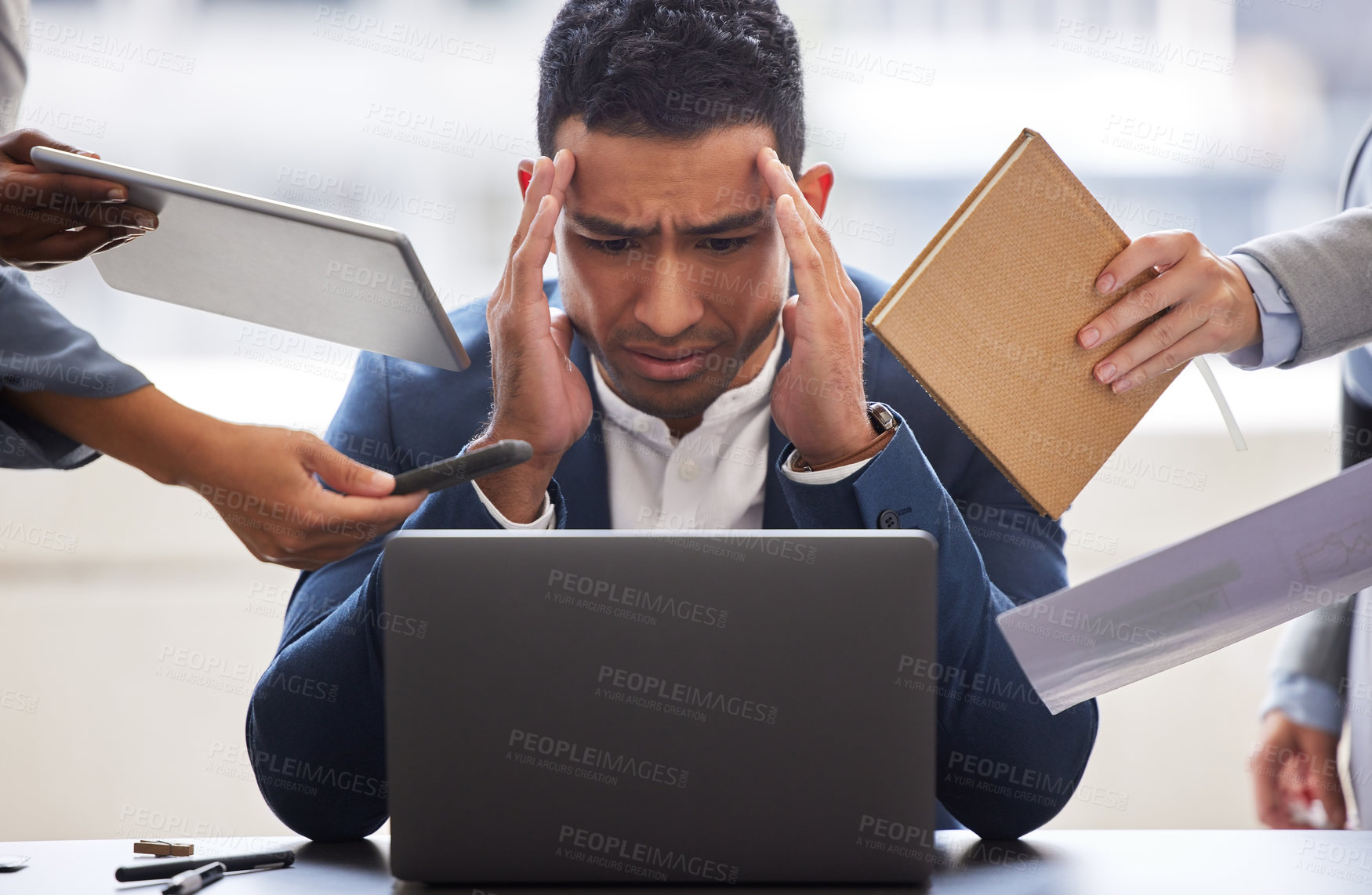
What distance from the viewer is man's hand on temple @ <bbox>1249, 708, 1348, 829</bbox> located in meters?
1.36

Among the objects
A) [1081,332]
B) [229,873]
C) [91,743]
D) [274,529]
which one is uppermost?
[1081,332]

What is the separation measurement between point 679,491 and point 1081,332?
2.15 feet

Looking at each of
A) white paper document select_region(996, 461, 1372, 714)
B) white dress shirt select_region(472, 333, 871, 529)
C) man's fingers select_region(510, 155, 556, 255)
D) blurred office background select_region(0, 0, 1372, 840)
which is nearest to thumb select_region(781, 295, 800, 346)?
white dress shirt select_region(472, 333, 871, 529)

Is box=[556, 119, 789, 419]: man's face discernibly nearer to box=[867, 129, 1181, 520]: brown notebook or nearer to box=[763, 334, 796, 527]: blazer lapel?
box=[763, 334, 796, 527]: blazer lapel

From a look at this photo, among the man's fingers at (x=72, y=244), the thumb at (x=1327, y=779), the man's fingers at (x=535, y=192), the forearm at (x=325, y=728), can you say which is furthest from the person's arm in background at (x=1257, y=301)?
the man's fingers at (x=72, y=244)

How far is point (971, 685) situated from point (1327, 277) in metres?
0.61

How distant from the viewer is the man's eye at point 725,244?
131cm

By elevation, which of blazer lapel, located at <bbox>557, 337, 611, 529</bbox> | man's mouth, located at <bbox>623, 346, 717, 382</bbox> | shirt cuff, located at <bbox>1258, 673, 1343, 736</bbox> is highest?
man's mouth, located at <bbox>623, 346, 717, 382</bbox>

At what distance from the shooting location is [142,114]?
2512 millimetres

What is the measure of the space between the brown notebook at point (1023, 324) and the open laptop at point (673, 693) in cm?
32

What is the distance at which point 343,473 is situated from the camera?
857 millimetres

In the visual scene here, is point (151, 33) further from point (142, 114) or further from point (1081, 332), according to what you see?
point (1081, 332)

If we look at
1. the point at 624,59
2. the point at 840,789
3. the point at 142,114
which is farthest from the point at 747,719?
the point at 142,114

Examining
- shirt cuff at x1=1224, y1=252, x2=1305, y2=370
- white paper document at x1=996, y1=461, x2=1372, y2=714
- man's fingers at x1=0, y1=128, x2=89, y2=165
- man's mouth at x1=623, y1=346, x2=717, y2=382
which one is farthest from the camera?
man's mouth at x1=623, y1=346, x2=717, y2=382
